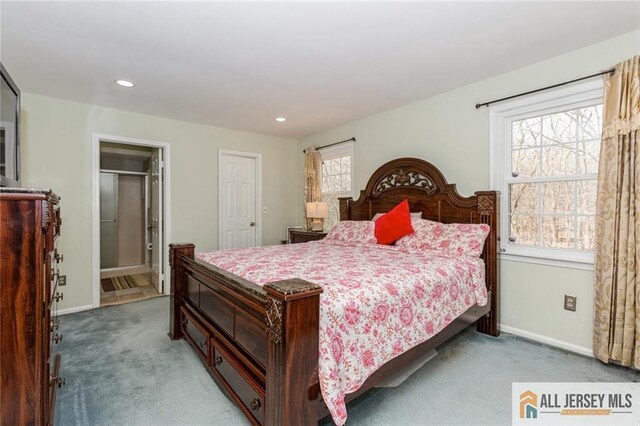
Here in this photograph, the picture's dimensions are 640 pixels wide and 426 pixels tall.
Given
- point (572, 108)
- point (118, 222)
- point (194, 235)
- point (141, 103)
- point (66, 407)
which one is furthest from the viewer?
point (118, 222)

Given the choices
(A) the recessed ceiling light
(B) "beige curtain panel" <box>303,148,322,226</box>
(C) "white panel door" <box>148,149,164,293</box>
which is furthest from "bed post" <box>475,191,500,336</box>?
(C) "white panel door" <box>148,149,164,293</box>

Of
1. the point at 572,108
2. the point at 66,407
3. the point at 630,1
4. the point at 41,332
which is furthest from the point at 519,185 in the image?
the point at 66,407

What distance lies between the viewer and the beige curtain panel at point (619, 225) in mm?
2098

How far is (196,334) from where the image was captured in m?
2.32

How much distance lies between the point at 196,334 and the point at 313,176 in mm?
3136

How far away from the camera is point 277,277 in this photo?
1.82 metres

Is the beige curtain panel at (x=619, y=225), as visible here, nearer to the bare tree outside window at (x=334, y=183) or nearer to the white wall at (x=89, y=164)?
the bare tree outside window at (x=334, y=183)

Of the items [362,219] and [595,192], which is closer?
[595,192]

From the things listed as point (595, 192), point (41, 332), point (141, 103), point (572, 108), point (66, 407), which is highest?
point (141, 103)

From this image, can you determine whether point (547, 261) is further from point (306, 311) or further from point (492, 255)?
point (306, 311)

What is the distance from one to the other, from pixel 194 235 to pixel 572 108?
14.8ft

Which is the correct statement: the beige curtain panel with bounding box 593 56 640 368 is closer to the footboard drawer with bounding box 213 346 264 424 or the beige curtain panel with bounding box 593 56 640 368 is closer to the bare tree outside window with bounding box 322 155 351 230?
the footboard drawer with bounding box 213 346 264 424

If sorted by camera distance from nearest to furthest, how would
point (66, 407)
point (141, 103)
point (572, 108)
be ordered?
point (66, 407) → point (572, 108) → point (141, 103)

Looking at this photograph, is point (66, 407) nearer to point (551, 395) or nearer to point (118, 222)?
point (551, 395)
